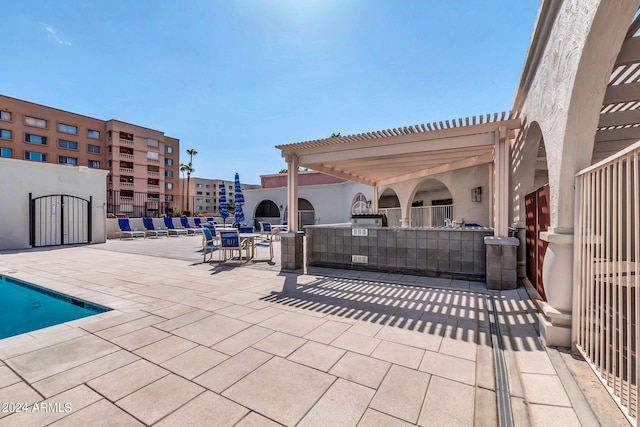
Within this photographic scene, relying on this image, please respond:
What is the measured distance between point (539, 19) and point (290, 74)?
670cm

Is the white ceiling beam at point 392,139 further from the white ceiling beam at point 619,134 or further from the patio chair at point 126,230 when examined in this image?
the patio chair at point 126,230

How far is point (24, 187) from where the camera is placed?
11.0 meters

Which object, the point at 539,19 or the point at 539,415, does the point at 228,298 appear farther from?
A: the point at 539,19

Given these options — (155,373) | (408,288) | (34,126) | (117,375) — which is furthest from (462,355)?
(34,126)

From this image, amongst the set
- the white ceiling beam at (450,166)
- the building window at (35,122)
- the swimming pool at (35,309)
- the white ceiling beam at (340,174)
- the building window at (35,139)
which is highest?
the building window at (35,122)

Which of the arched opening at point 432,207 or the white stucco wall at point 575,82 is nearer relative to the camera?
the white stucco wall at point 575,82

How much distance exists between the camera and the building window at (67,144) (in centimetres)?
3078

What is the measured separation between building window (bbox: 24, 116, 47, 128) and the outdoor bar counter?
37.5 meters

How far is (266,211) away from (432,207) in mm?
13784

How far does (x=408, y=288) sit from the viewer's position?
5.10 metres

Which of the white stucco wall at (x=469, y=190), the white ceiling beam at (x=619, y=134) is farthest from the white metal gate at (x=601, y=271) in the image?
the white stucco wall at (x=469, y=190)

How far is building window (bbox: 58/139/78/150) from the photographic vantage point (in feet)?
101

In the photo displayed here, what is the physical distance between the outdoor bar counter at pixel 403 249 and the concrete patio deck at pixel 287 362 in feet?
2.96

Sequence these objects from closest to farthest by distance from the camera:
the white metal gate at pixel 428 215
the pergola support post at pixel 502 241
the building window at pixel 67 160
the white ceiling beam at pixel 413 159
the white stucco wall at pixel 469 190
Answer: the pergola support post at pixel 502 241 < the white ceiling beam at pixel 413 159 < the white stucco wall at pixel 469 190 < the white metal gate at pixel 428 215 < the building window at pixel 67 160
